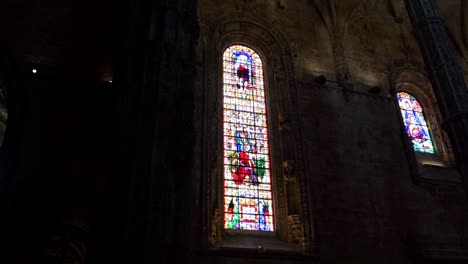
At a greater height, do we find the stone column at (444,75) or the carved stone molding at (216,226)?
the stone column at (444,75)

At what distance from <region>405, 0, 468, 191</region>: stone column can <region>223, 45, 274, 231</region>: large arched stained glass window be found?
13.6ft

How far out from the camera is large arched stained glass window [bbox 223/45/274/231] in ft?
31.3

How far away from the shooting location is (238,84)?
1126 cm

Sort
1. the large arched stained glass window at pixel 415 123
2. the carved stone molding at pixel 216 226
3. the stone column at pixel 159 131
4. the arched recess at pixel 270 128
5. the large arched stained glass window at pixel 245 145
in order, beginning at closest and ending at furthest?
the stone column at pixel 159 131, the carved stone molding at pixel 216 226, the arched recess at pixel 270 128, the large arched stained glass window at pixel 245 145, the large arched stained glass window at pixel 415 123

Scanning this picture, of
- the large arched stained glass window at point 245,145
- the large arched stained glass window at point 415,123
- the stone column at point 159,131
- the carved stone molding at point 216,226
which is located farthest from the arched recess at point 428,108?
the stone column at point 159,131

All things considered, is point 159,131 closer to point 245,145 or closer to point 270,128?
point 245,145

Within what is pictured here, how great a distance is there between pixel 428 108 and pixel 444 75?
5.38 meters

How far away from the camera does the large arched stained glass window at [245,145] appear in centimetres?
953

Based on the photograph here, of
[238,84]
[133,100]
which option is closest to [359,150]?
[238,84]

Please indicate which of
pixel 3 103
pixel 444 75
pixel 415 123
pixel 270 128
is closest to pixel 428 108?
pixel 415 123

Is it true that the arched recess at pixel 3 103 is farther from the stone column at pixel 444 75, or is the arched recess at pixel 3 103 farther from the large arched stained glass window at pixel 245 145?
the stone column at pixel 444 75

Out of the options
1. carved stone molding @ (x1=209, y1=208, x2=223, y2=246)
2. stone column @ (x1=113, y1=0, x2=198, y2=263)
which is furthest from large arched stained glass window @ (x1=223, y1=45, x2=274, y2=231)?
stone column @ (x1=113, y1=0, x2=198, y2=263)

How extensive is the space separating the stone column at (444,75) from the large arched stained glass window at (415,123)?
13.6ft

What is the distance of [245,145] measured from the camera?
34.0 ft
